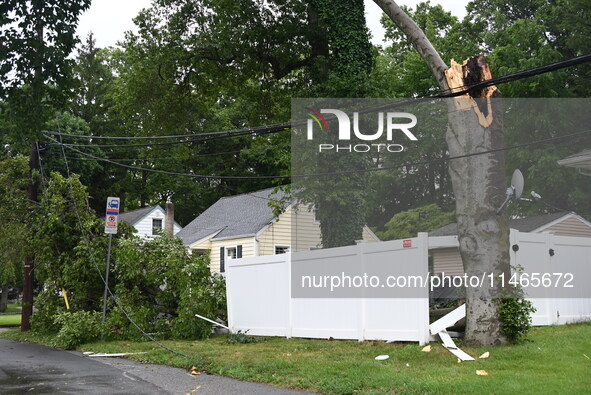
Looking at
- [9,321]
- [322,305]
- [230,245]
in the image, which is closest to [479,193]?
[322,305]

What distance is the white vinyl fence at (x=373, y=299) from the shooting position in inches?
460

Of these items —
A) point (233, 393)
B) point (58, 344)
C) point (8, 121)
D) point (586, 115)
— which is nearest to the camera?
point (233, 393)

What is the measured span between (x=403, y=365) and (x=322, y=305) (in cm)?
420

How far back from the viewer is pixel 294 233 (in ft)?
98.9

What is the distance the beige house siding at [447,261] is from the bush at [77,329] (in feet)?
52.7

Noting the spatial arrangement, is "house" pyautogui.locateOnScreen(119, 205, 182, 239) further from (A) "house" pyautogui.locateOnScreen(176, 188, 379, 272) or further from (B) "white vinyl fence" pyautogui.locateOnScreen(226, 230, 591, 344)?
(B) "white vinyl fence" pyautogui.locateOnScreen(226, 230, 591, 344)

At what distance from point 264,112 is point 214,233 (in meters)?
9.35

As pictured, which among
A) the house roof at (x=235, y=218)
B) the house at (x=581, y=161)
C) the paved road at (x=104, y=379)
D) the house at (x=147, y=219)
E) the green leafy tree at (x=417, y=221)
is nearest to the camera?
the paved road at (x=104, y=379)

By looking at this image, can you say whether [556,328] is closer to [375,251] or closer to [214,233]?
[375,251]

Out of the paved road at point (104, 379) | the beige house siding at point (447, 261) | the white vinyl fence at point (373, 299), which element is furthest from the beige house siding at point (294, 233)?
the paved road at point (104, 379)

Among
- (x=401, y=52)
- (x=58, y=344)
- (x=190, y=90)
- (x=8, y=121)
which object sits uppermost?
(x=401, y=52)

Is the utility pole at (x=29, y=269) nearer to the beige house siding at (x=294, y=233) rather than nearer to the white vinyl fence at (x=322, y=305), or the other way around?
the white vinyl fence at (x=322, y=305)

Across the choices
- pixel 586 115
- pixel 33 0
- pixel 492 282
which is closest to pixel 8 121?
pixel 33 0

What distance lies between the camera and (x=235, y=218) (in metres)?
32.4
